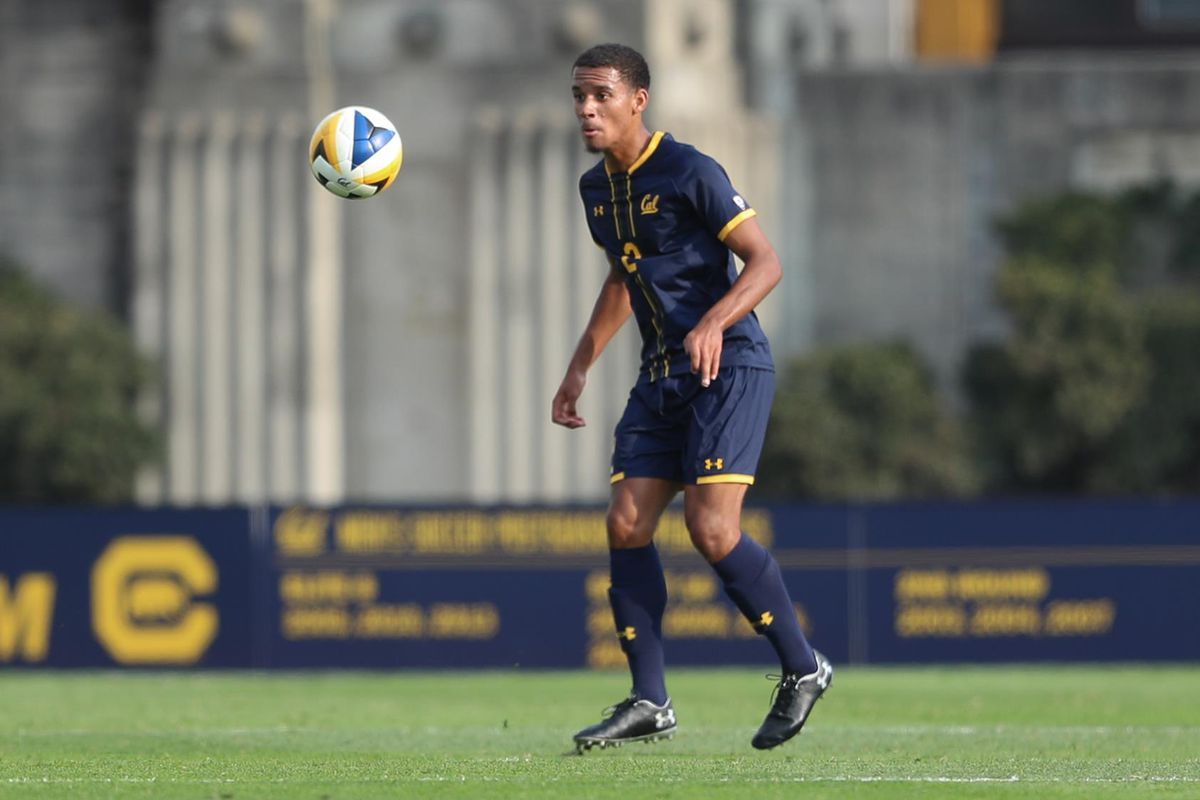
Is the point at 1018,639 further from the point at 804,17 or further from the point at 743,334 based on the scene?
the point at 804,17

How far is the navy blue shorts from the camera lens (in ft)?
27.6

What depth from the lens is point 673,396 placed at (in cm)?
852

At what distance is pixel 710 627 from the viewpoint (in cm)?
1945

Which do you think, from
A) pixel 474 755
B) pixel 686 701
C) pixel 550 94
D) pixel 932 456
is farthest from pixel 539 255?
pixel 474 755

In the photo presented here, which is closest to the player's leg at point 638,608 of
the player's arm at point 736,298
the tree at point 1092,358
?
the player's arm at point 736,298

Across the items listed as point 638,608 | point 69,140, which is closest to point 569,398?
point 638,608

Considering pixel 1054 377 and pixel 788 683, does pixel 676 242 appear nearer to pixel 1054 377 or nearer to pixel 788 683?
pixel 788 683

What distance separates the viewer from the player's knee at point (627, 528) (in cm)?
854

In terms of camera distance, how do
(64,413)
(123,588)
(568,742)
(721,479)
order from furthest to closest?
(64,413)
(123,588)
(568,742)
(721,479)

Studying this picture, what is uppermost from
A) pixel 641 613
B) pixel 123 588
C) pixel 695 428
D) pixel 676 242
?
pixel 676 242

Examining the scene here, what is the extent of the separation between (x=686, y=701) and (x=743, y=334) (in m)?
6.07

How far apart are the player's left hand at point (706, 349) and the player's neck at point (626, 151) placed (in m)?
0.74

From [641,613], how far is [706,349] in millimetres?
1057

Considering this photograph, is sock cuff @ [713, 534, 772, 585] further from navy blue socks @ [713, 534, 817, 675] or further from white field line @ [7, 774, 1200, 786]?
white field line @ [7, 774, 1200, 786]
